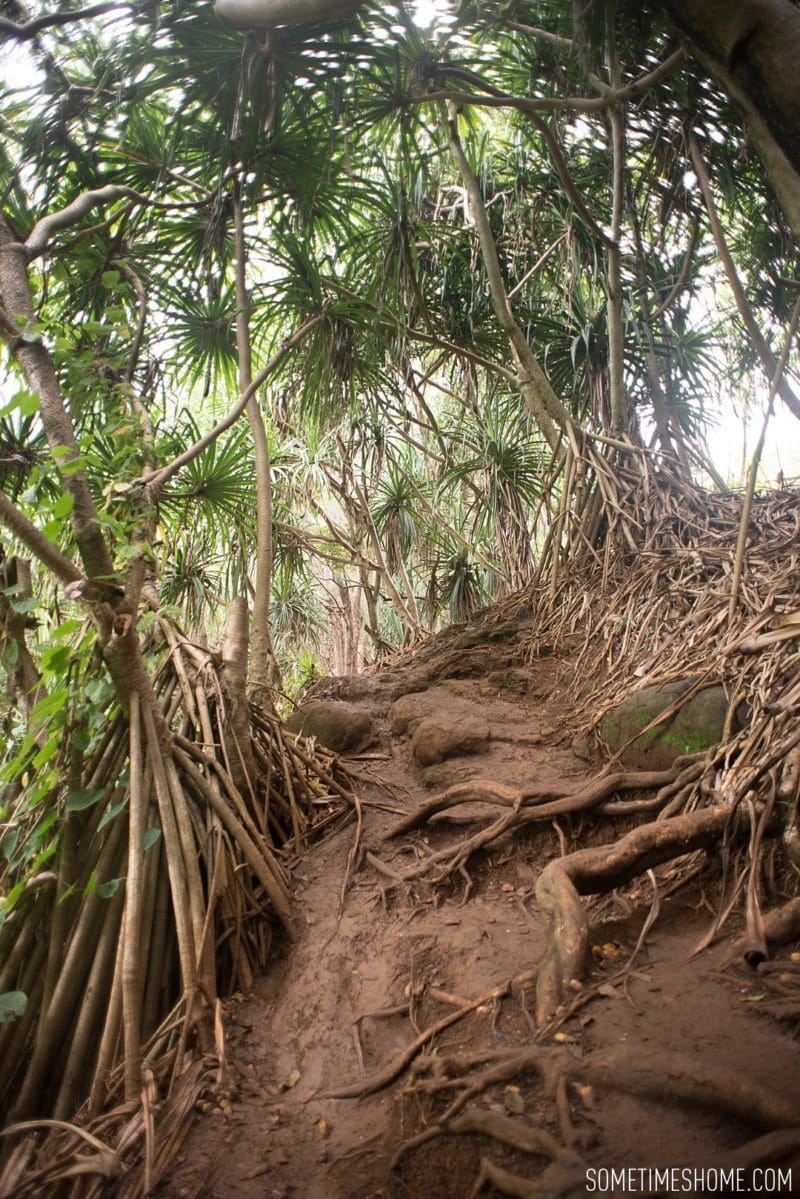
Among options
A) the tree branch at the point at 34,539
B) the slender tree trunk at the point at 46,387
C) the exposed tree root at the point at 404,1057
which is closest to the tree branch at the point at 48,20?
the slender tree trunk at the point at 46,387

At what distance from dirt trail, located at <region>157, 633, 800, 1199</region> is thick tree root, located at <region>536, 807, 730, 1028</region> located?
0.35 feet

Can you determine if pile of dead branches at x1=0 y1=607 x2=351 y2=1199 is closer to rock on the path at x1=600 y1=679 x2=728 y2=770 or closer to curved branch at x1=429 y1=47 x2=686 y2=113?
rock on the path at x1=600 y1=679 x2=728 y2=770

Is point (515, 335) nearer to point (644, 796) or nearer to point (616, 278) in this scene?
point (616, 278)

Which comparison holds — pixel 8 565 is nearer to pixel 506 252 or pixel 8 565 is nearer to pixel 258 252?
pixel 258 252

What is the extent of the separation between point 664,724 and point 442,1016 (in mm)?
1223

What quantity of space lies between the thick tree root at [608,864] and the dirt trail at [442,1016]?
4.2 inches

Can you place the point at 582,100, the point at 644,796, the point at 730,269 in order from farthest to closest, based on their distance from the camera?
the point at 730,269
the point at 582,100
the point at 644,796

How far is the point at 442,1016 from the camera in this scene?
175cm

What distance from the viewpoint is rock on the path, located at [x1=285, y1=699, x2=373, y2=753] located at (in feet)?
11.2

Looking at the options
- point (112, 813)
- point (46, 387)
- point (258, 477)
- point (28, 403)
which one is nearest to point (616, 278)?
point (258, 477)

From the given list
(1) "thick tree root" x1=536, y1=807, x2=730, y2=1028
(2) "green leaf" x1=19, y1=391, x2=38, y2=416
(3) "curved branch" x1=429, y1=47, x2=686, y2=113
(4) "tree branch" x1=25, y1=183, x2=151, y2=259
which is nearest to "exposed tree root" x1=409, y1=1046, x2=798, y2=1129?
(1) "thick tree root" x1=536, y1=807, x2=730, y2=1028

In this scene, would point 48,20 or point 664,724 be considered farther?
point 664,724

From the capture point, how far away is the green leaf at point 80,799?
1941mm

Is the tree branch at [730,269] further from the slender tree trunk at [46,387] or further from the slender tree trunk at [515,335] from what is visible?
the slender tree trunk at [46,387]
